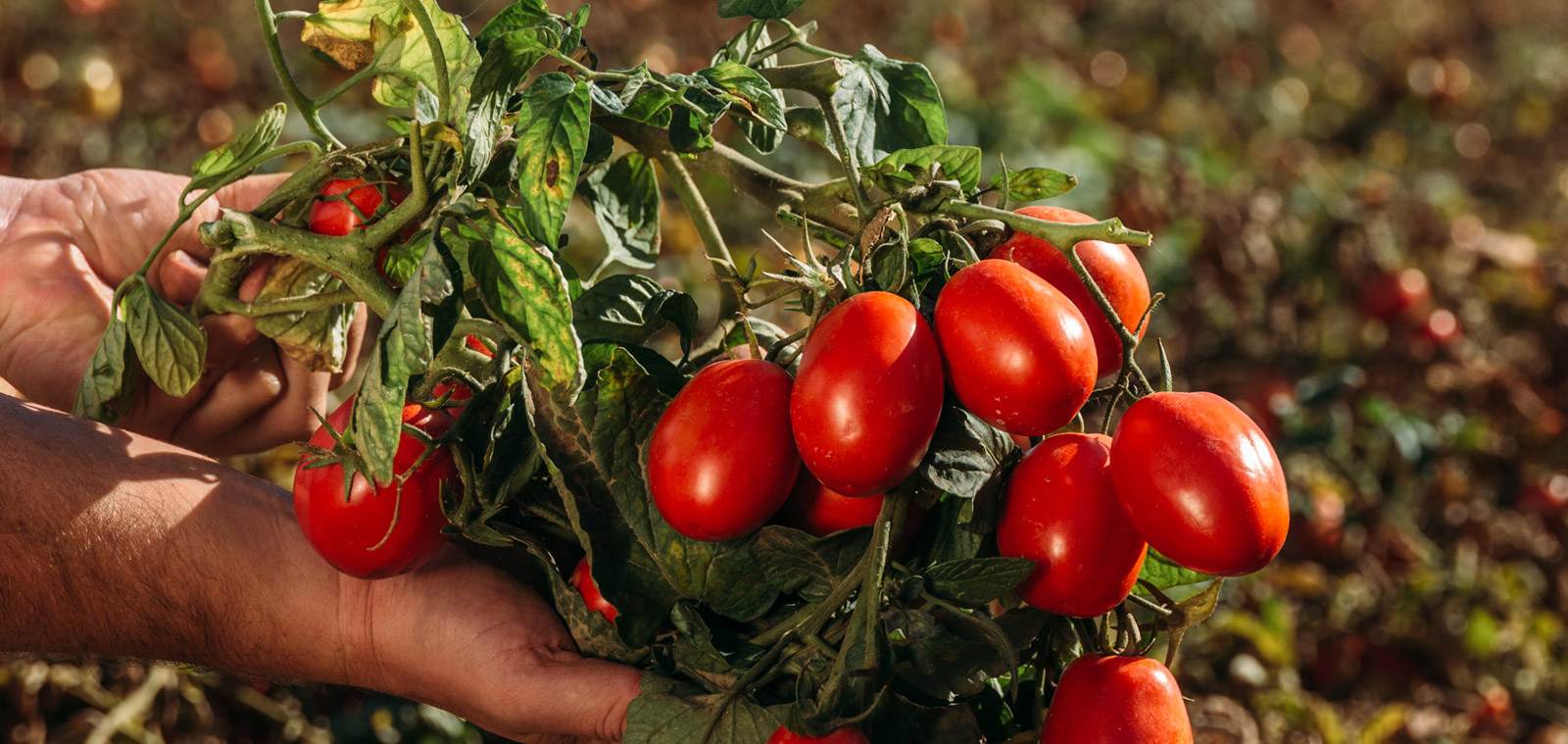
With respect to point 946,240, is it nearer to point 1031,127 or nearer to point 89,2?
point 1031,127

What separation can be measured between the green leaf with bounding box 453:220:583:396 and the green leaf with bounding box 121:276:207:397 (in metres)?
0.38

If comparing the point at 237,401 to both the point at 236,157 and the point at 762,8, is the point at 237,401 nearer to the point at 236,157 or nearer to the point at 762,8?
the point at 236,157

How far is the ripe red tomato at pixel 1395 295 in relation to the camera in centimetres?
233

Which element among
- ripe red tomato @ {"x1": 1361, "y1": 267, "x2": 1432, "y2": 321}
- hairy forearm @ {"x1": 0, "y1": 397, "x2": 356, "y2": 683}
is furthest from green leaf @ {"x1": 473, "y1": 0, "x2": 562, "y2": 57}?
ripe red tomato @ {"x1": 1361, "y1": 267, "x2": 1432, "y2": 321}

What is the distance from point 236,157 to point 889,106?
0.56 meters

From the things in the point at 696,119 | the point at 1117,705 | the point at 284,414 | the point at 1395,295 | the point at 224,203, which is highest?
the point at 696,119

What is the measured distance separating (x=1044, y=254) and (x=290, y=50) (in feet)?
9.74

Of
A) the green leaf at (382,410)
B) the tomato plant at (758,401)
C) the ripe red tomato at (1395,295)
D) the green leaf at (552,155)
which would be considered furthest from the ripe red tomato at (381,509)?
the ripe red tomato at (1395,295)

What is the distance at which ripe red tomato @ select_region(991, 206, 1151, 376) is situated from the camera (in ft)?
2.65

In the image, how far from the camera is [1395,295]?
2336 millimetres

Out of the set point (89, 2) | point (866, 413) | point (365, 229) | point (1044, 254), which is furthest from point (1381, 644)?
point (89, 2)

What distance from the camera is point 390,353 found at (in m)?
0.74

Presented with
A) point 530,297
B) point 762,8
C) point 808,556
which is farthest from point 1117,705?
point 762,8

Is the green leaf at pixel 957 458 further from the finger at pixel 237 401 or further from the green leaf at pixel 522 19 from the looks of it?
the finger at pixel 237 401
